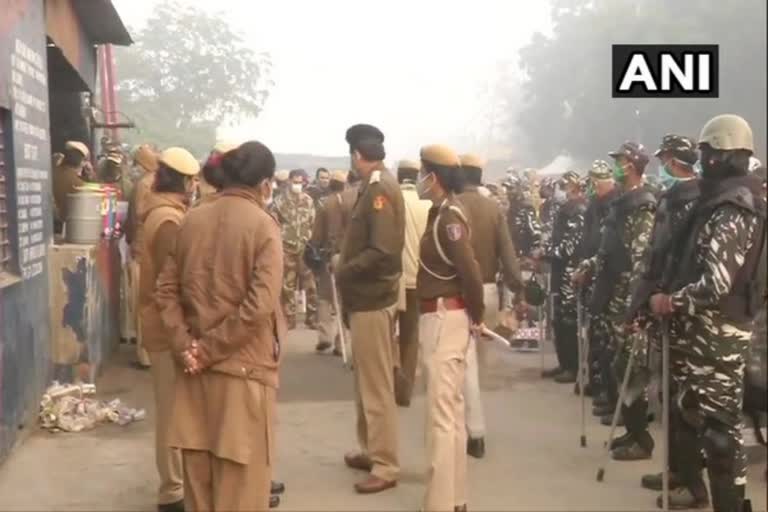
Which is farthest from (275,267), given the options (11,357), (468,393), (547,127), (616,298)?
(547,127)

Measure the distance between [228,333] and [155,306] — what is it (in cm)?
83

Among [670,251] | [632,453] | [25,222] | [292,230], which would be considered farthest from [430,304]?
[292,230]

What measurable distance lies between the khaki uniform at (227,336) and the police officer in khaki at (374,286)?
128 cm

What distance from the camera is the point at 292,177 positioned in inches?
444

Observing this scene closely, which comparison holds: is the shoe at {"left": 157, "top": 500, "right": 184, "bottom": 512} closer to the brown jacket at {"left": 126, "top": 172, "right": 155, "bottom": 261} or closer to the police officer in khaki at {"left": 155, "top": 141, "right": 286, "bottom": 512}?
the police officer in khaki at {"left": 155, "top": 141, "right": 286, "bottom": 512}

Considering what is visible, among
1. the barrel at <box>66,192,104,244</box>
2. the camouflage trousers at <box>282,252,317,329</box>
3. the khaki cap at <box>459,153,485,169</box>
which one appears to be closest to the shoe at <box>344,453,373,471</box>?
the khaki cap at <box>459,153,485,169</box>

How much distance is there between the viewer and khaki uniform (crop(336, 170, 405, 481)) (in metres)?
4.91

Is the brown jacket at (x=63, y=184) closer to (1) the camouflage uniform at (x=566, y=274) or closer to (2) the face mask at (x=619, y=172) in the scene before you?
(1) the camouflage uniform at (x=566, y=274)

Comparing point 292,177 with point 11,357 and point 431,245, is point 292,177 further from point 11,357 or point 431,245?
point 431,245

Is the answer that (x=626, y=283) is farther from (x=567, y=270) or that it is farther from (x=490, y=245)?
(x=567, y=270)

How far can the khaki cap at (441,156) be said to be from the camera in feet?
15.2

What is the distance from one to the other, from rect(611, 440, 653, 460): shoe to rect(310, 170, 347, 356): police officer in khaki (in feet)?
11.3

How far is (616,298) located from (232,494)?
3.51 metres

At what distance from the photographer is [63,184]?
8.20 meters
